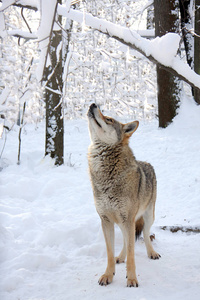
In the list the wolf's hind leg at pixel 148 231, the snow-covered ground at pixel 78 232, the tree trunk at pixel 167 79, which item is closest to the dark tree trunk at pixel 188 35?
the tree trunk at pixel 167 79

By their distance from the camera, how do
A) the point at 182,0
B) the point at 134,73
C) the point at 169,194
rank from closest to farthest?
1. the point at 169,194
2. the point at 182,0
3. the point at 134,73

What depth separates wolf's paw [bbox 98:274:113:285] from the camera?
3.81 meters

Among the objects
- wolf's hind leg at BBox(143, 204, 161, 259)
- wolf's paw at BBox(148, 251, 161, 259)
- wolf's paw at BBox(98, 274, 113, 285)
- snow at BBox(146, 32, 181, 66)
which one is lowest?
wolf's paw at BBox(98, 274, 113, 285)

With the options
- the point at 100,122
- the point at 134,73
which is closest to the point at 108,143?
the point at 100,122

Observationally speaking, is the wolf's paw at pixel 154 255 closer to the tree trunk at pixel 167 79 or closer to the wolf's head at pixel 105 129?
the wolf's head at pixel 105 129

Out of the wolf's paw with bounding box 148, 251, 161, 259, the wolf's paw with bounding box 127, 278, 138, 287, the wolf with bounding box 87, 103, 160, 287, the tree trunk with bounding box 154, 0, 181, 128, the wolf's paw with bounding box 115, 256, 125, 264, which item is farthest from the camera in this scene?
the tree trunk with bounding box 154, 0, 181, 128

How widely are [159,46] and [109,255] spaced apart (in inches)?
101

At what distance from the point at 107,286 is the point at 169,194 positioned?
13.5 ft

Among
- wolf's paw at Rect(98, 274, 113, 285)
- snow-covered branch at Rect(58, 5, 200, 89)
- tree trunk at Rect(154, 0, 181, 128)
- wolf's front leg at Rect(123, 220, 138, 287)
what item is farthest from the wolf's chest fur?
tree trunk at Rect(154, 0, 181, 128)

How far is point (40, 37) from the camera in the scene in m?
2.69

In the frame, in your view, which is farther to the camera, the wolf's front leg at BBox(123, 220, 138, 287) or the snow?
the wolf's front leg at BBox(123, 220, 138, 287)

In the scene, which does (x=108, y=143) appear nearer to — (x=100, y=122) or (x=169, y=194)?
(x=100, y=122)

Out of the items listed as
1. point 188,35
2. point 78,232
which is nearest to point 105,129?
point 78,232

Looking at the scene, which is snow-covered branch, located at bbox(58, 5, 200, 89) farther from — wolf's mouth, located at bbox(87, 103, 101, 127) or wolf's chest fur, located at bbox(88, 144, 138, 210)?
wolf's chest fur, located at bbox(88, 144, 138, 210)
